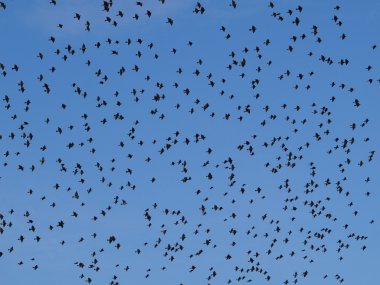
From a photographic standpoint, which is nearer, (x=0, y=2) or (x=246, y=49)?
(x=0, y=2)

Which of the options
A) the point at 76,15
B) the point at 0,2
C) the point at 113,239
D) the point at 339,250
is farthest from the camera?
the point at 339,250

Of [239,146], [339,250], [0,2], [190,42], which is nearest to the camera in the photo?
[0,2]

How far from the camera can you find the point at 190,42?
4794cm

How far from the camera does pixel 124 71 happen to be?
159 feet

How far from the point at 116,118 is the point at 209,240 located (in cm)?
1129

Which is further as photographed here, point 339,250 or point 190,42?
point 339,250

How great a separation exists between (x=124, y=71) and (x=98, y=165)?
9.17m

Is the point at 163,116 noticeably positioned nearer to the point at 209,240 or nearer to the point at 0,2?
the point at 209,240

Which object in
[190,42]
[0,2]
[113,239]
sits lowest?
[113,239]

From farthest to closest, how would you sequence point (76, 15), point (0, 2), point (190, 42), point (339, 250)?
point (339, 250), point (190, 42), point (76, 15), point (0, 2)

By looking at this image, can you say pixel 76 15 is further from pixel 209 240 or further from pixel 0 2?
pixel 209 240

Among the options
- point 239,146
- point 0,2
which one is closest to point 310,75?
point 239,146

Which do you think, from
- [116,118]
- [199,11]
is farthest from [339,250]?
[199,11]

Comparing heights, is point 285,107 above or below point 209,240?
above
